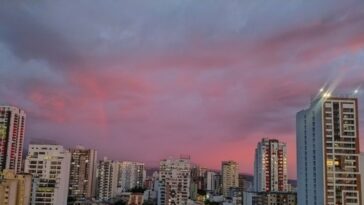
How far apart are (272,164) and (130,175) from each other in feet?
79.1

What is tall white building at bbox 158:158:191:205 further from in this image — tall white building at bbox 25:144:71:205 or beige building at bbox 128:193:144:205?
tall white building at bbox 25:144:71:205

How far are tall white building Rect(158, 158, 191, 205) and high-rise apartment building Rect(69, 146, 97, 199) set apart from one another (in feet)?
26.8

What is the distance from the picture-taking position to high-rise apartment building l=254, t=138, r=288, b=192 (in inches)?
1250

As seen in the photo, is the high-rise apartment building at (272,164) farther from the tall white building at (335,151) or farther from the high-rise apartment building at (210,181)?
the high-rise apartment building at (210,181)

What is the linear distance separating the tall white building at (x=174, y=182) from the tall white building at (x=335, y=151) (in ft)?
50.9

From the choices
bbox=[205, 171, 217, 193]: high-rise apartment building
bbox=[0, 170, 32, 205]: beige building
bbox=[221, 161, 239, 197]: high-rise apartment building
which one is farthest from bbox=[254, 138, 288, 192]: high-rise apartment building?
bbox=[205, 171, 217, 193]: high-rise apartment building

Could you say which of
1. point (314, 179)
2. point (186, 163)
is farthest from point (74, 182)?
point (314, 179)

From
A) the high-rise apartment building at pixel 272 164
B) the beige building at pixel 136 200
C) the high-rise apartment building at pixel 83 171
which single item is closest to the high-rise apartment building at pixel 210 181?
the high-rise apartment building at pixel 83 171

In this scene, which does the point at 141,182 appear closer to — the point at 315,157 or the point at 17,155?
the point at 17,155

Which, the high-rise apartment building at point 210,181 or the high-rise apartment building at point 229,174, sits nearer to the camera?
the high-rise apartment building at point 229,174

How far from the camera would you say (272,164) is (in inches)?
1250

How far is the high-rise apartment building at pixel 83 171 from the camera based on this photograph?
3841 centimetres

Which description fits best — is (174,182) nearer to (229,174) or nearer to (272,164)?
(272,164)

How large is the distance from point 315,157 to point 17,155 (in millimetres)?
24229
